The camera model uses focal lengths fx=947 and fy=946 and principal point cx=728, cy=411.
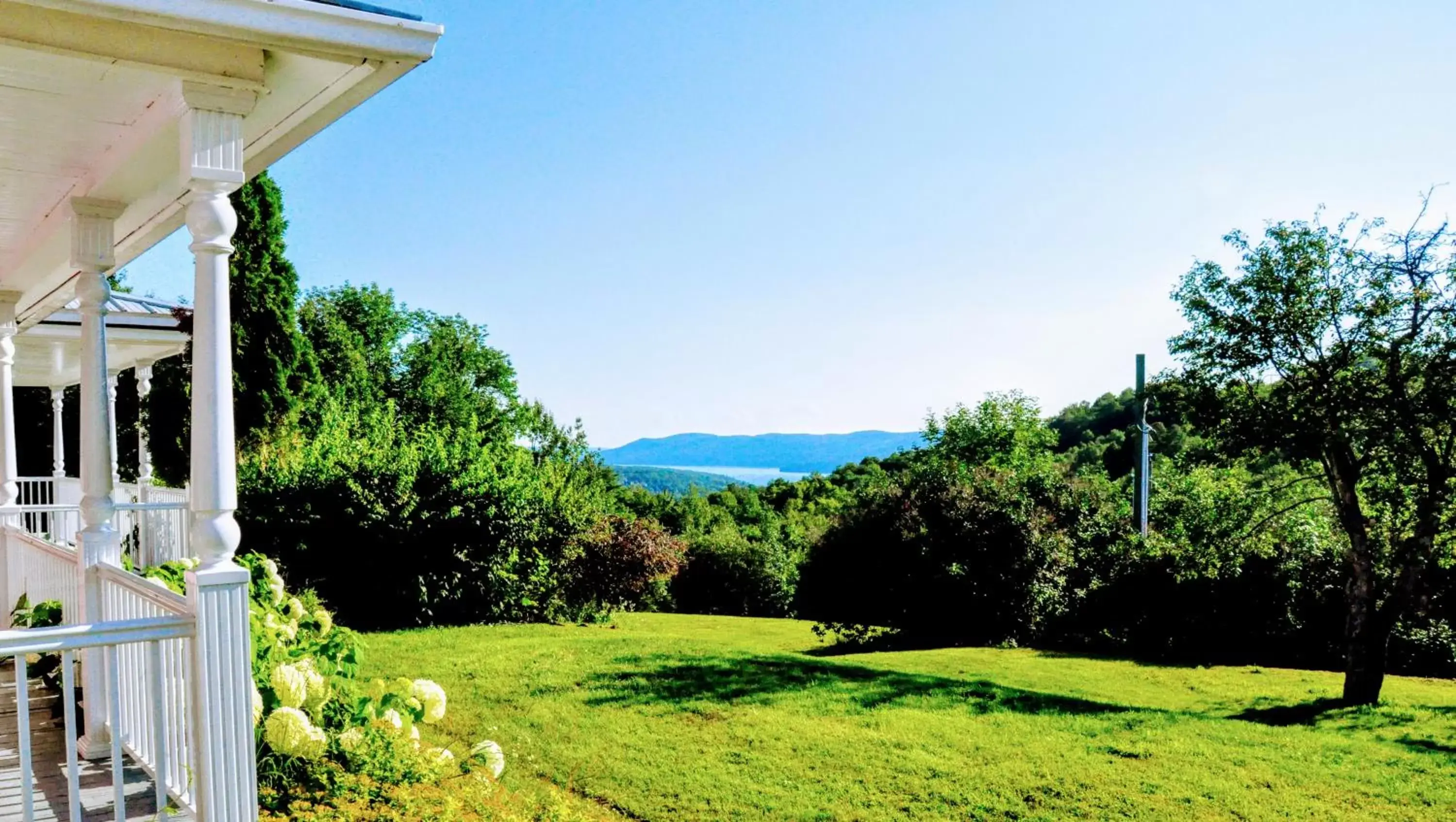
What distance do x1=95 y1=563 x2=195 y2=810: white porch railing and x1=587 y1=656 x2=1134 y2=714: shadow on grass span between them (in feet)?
15.1

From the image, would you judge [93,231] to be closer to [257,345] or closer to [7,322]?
[7,322]

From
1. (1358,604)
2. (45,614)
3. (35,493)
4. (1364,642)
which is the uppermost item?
(35,493)

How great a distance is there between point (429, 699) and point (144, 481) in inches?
317

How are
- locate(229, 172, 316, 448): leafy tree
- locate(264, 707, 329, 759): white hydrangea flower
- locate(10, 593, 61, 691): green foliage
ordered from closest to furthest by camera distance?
locate(264, 707, 329, 759): white hydrangea flower < locate(10, 593, 61, 691): green foliage < locate(229, 172, 316, 448): leafy tree

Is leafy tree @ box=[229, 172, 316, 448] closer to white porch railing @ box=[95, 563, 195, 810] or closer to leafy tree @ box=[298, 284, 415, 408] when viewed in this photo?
leafy tree @ box=[298, 284, 415, 408]

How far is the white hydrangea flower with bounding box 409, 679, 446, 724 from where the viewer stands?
5758 millimetres

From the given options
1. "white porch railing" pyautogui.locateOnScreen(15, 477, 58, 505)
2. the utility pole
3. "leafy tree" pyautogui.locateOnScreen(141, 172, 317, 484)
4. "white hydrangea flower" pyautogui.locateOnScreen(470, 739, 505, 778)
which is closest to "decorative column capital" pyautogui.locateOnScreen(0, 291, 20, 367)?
"white hydrangea flower" pyautogui.locateOnScreen(470, 739, 505, 778)

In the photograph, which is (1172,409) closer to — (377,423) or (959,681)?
(959,681)

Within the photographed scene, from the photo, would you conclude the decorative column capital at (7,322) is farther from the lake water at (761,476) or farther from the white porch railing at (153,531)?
the lake water at (761,476)

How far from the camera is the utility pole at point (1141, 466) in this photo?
677 inches

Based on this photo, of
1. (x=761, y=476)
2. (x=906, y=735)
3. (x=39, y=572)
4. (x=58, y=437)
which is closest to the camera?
(x=39, y=572)

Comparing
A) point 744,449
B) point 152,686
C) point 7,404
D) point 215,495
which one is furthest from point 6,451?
point 744,449

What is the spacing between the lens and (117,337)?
10.6 meters

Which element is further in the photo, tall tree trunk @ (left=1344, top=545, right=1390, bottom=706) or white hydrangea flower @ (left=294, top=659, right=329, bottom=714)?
tall tree trunk @ (left=1344, top=545, right=1390, bottom=706)
